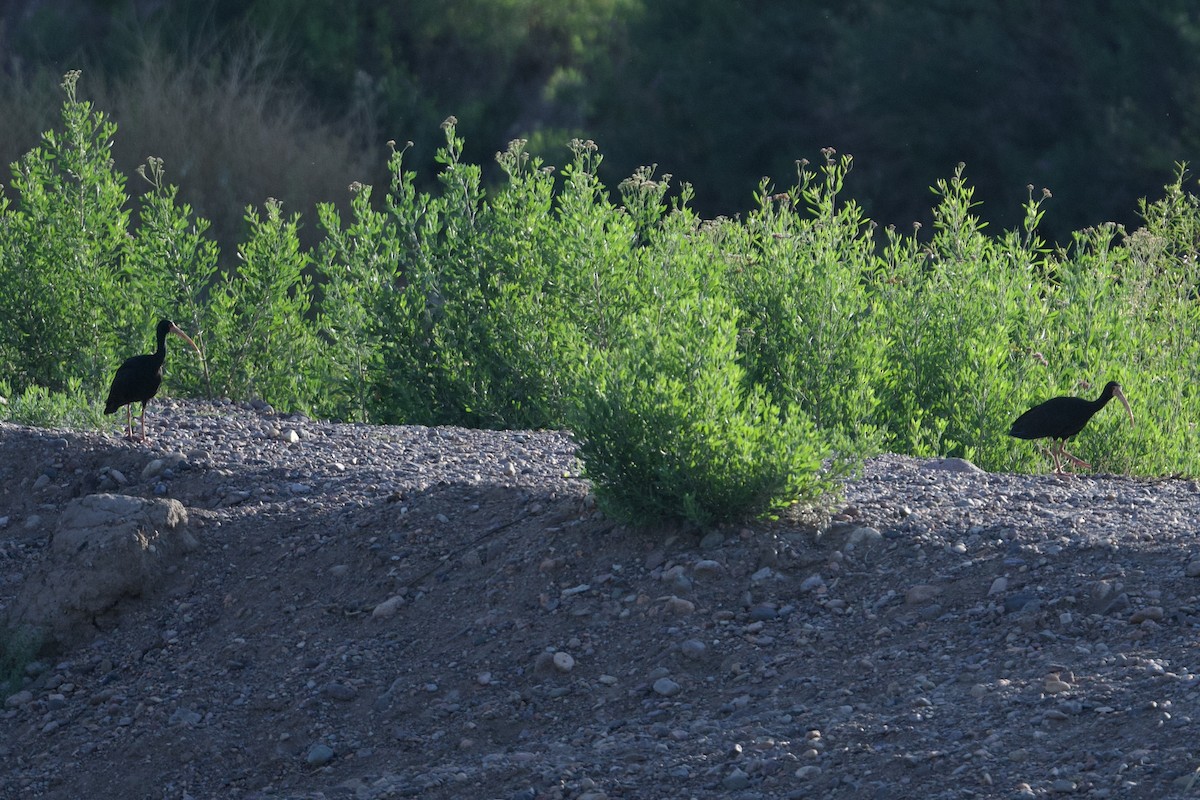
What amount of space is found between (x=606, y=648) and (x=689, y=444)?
75cm

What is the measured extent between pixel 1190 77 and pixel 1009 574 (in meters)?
15.4

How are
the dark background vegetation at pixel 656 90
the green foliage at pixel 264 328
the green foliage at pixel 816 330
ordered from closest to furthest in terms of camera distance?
the green foliage at pixel 816 330, the green foliage at pixel 264 328, the dark background vegetation at pixel 656 90

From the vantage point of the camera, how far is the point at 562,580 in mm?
5086

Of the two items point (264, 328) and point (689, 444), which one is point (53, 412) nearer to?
point (264, 328)

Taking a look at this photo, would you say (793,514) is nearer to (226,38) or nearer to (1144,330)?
(1144,330)

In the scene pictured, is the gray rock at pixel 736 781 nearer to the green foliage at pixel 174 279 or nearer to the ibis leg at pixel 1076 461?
the ibis leg at pixel 1076 461

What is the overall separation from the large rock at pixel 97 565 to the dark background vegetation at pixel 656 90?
499 inches

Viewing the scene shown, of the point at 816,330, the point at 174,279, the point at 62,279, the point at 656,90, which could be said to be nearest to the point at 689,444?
the point at 816,330

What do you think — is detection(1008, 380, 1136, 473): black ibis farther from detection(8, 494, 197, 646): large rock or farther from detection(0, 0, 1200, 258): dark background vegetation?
detection(0, 0, 1200, 258): dark background vegetation

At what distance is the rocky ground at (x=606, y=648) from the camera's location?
4.02m

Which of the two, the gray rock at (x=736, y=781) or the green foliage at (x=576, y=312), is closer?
the gray rock at (x=736, y=781)

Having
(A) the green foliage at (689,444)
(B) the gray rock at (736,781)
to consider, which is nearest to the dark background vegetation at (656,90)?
(A) the green foliage at (689,444)

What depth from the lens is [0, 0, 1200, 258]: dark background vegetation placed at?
1864 centimetres

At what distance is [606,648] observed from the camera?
474 centimetres
